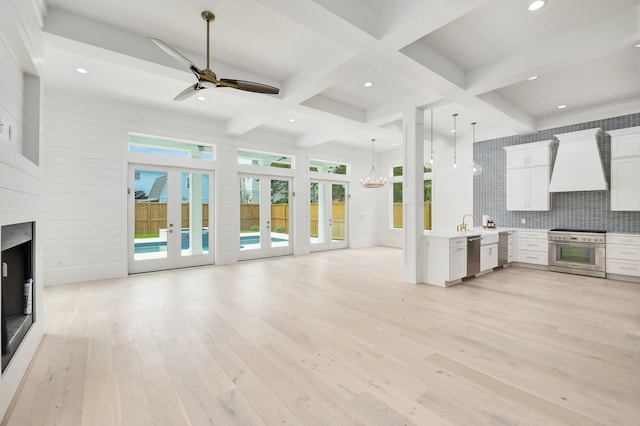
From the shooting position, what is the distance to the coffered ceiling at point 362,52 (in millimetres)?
2891

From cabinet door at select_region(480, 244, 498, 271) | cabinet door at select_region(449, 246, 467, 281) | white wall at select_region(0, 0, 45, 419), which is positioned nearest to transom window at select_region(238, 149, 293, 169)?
white wall at select_region(0, 0, 45, 419)

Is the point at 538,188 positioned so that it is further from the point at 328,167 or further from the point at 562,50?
the point at 328,167

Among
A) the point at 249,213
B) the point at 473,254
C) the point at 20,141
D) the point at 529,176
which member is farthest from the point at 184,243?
the point at 529,176

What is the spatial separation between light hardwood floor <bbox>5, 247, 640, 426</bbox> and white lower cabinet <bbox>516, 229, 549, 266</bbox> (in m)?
1.61

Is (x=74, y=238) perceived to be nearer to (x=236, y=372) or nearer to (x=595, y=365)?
(x=236, y=372)

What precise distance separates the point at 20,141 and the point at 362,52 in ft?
11.4

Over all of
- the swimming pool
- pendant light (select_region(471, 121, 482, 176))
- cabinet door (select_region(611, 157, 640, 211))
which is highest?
pendant light (select_region(471, 121, 482, 176))

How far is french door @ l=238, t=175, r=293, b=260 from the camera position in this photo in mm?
7289

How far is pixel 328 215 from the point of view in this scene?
29.7 feet

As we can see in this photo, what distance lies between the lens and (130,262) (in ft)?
18.6

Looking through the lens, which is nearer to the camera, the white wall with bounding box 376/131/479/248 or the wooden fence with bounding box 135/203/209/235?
the wooden fence with bounding box 135/203/209/235

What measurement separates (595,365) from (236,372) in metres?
→ 2.90

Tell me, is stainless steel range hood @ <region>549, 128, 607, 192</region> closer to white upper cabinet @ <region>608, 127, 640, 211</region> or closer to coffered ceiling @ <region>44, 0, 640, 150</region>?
white upper cabinet @ <region>608, 127, 640, 211</region>

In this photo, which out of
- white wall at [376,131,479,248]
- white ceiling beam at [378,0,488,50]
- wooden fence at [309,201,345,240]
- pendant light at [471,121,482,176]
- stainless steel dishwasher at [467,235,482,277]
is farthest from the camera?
wooden fence at [309,201,345,240]
